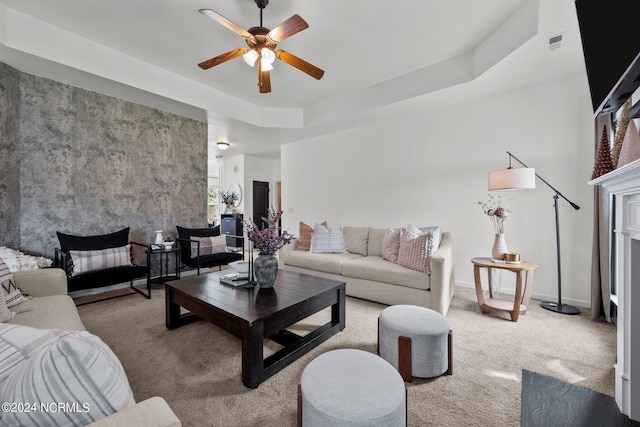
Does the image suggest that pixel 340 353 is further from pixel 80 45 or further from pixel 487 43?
pixel 80 45

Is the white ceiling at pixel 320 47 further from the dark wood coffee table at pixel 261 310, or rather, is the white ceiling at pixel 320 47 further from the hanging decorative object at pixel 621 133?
the dark wood coffee table at pixel 261 310

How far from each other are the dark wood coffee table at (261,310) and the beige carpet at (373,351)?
8 centimetres

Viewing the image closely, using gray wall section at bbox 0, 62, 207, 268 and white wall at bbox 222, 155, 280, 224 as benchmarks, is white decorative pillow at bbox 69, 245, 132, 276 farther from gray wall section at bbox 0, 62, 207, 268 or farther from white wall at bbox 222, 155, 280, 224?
white wall at bbox 222, 155, 280, 224

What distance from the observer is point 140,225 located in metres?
3.97

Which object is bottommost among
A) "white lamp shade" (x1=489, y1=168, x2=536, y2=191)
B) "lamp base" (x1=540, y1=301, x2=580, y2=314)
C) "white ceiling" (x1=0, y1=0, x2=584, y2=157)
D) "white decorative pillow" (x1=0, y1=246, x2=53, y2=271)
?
"lamp base" (x1=540, y1=301, x2=580, y2=314)

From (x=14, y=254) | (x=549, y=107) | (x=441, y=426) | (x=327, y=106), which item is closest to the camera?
(x=441, y=426)

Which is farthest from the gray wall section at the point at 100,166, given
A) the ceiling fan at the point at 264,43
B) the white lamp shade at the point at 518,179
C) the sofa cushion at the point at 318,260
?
the white lamp shade at the point at 518,179

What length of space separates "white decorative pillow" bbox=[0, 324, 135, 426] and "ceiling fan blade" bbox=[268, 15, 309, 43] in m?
2.24

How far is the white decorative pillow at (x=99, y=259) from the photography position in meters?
2.91

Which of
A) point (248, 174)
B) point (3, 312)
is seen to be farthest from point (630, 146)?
point (248, 174)

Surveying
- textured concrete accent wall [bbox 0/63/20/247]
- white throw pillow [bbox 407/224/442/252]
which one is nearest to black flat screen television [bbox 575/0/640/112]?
white throw pillow [bbox 407/224/442/252]

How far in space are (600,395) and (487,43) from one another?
310 centimetres

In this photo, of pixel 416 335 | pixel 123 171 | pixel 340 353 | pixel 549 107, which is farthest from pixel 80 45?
pixel 549 107

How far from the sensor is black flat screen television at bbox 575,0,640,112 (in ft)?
3.99
